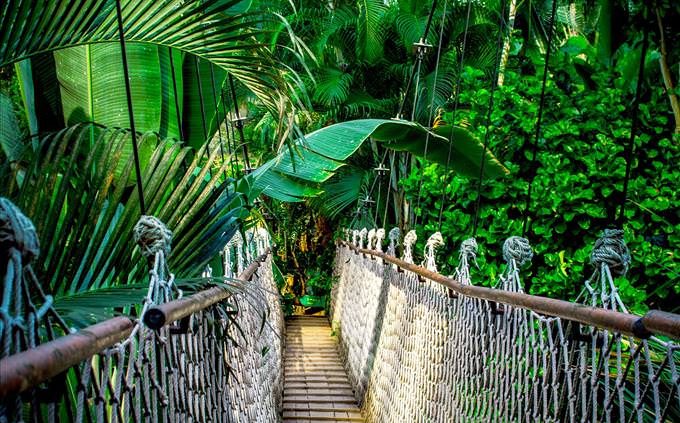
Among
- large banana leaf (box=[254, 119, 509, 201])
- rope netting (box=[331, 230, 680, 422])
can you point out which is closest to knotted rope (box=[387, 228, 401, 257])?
rope netting (box=[331, 230, 680, 422])

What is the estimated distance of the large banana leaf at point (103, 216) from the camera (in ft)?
5.44

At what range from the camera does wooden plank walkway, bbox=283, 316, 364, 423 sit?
193 inches

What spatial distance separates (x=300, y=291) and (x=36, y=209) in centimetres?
1083

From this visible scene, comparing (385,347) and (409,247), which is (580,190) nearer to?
(409,247)

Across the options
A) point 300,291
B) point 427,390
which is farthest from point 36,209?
point 300,291

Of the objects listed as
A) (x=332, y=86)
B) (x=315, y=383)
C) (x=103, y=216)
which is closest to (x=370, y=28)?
(x=332, y=86)

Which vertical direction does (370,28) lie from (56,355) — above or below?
above

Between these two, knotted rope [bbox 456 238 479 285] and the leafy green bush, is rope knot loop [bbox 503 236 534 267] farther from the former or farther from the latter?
the leafy green bush

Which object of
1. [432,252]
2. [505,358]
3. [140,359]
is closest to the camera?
[140,359]

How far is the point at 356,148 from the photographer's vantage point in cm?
383

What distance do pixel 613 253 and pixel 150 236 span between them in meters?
0.92

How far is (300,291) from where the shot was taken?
40.7 ft

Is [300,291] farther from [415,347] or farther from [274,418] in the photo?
[415,347]

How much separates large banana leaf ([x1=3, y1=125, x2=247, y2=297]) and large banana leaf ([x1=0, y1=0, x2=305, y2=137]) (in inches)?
10.0
